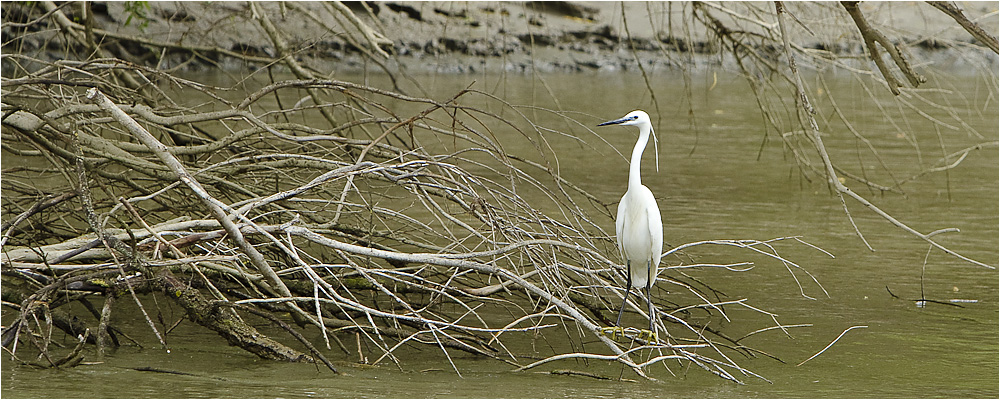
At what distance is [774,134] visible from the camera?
12.5 m

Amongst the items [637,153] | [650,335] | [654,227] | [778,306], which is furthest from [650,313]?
[778,306]

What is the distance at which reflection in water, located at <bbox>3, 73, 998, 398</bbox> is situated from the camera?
12.9 feet

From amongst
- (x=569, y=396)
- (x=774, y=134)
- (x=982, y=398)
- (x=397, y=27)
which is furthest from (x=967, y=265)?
(x=397, y=27)

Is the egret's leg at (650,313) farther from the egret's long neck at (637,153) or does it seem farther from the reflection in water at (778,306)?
the egret's long neck at (637,153)

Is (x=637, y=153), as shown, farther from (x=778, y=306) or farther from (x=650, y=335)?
(x=778, y=306)

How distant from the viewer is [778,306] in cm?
556

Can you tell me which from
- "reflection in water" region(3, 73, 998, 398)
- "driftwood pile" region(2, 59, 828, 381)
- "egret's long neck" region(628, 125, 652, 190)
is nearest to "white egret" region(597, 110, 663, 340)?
"egret's long neck" region(628, 125, 652, 190)

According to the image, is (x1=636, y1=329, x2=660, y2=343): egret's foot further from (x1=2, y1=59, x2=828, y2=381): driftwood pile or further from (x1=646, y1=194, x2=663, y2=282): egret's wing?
(x1=646, y1=194, x2=663, y2=282): egret's wing

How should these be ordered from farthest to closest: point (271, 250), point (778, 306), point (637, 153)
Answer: point (778, 306), point (271, 250), point (637, 153)

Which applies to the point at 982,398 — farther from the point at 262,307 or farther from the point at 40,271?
the point at 40,271

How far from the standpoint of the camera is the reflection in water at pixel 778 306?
3936mm

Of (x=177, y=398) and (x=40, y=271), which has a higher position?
(x=40, y=271)

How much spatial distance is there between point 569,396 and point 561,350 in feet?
3.12

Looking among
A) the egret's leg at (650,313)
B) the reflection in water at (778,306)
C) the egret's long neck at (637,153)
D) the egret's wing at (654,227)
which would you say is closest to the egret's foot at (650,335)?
the egret's leg at (650,313)
